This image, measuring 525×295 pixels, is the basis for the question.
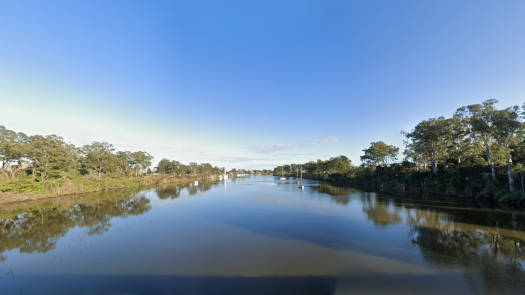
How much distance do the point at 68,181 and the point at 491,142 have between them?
5818 centimetres

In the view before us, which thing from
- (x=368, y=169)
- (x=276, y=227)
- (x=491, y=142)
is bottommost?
(x=276, y=227)

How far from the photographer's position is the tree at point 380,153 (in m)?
42.7

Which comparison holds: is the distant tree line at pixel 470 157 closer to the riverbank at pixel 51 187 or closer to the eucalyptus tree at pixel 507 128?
the eucalyptus tree at pixel 507 128

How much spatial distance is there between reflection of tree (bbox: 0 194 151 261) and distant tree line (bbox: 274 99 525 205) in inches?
1374

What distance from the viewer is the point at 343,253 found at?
759cm

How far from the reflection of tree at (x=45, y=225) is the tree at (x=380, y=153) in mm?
50062

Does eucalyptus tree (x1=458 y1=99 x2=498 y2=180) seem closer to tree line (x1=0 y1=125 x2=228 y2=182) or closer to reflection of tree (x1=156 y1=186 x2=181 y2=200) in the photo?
reflection of tree (x1=156 y1=186 x2=181 y2=200)

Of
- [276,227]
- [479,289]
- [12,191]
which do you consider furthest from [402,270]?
[12,191]

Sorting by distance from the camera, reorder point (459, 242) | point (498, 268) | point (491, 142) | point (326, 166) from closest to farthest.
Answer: point (498, 268)
point (459, 242)
point (491, 142)
point (326, 166)

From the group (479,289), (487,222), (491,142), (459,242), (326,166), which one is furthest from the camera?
(326,166)

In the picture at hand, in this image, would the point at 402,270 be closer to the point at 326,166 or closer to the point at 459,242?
the point at 459,242

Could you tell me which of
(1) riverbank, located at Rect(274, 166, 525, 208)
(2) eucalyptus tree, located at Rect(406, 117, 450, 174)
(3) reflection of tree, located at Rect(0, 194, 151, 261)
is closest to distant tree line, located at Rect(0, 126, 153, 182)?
(3) reflection of tree, located at Rect(0, 194, 151, 261)

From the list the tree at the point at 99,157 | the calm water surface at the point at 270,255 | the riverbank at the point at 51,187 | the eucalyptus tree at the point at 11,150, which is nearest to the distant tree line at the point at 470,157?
the calm water surface at the point at 270,255

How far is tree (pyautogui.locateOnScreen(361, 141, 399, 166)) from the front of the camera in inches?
1681
